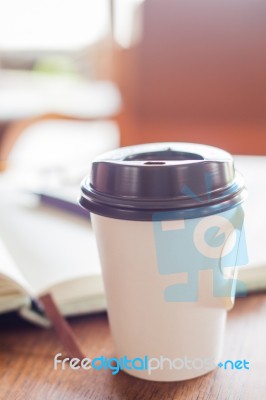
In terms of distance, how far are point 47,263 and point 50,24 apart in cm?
219

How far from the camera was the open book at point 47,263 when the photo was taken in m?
0.45

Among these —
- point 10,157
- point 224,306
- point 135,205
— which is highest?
point 135,205

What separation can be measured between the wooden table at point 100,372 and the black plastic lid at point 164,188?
0.49ft

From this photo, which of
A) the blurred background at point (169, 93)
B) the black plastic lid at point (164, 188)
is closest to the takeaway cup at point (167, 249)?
the black plastic lid at point (164, 188)

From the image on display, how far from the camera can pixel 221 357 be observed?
0.40 metres

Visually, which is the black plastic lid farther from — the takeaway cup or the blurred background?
the blurred background

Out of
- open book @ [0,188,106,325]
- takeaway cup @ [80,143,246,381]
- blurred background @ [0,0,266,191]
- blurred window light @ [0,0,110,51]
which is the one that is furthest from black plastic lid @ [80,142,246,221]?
blurred window light @ [0,0,110,51]

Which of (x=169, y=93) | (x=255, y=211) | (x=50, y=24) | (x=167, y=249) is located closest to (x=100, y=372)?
(x=167, y=249)

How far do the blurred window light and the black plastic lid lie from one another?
198 centimetres

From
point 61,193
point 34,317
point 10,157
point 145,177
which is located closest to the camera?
point 145,177

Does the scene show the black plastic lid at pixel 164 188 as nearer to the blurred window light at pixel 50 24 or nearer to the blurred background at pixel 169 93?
the blurred background at pixel 169 93

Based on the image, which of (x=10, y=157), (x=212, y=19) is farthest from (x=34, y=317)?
(x=212, y=19)

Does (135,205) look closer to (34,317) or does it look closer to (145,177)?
(145,177)

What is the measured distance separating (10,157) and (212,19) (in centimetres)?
69
